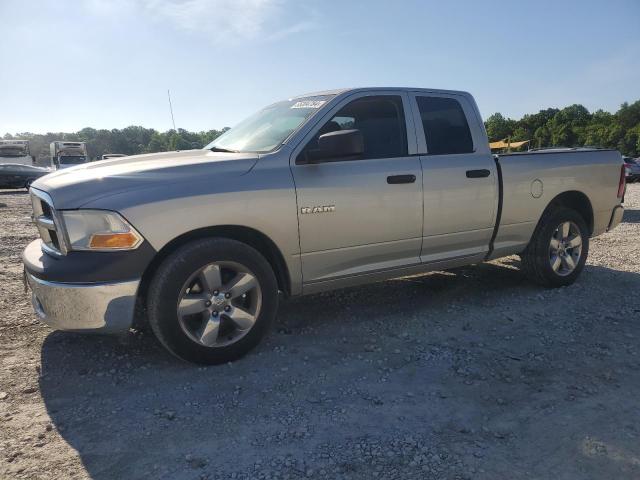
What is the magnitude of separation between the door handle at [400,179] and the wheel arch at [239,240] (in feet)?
3.51

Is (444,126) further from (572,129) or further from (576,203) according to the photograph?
(572,129)

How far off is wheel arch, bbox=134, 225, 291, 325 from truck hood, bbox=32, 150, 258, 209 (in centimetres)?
35

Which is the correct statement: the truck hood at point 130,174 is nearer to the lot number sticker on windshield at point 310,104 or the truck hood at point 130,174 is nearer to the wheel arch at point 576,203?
the lot number sticker on windshield at point 310,104

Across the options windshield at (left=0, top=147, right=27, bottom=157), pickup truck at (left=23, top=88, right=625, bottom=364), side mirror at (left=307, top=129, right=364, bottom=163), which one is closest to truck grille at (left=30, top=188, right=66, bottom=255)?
pickup truck at (left=23, top=88, right=625, bottom=364)

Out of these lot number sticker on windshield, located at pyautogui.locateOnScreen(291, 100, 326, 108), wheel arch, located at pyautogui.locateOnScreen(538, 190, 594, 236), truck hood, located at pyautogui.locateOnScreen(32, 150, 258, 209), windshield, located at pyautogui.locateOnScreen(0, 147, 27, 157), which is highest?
lot number sticker on windshield, located at pyautogui.locateOnScreen(291, 100, 326, 108)

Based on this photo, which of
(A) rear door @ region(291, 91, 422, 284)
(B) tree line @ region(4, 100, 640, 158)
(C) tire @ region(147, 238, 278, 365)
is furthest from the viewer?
(B) tree line @ region(4, 100, 640, 158)

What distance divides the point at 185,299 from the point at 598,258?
18.1ft

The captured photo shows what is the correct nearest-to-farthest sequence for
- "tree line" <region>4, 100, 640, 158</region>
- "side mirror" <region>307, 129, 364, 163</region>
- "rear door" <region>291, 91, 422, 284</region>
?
1. "side mirror" <region>307, 129, 364, 163</region>
2. "rear door" <region>291, 91, 422, 284</region>
3. "tree line" <region>4, 100, 640, 158</region>

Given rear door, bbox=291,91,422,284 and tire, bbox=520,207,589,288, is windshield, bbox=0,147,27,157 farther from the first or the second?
tire, bbox=520,207,589,288

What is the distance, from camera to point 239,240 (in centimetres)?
343

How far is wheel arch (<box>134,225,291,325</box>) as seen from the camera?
3.15 metres

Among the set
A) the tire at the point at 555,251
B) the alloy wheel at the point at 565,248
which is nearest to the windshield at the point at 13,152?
the tire at the point at 555,251

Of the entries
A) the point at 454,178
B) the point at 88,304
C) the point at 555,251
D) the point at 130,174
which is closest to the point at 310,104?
the point at 454,178

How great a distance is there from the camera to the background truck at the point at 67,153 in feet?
91.7
